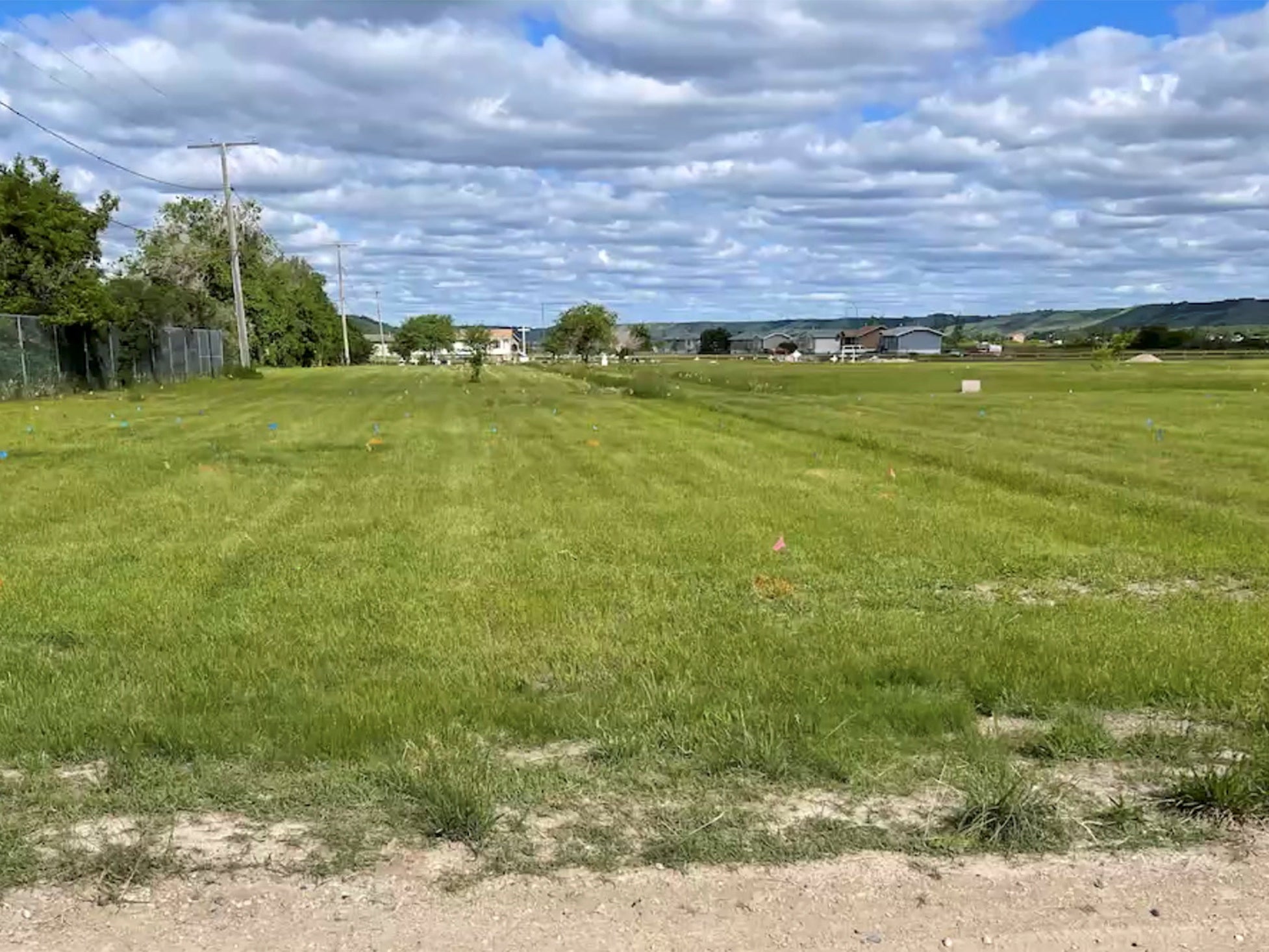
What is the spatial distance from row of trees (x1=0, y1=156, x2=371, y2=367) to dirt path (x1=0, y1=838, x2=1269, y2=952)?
31.5 m

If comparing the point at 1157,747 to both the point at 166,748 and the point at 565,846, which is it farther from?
the point at 166,748

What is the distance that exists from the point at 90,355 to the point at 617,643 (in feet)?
111

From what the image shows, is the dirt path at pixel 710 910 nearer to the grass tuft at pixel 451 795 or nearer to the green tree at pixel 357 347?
the grass tuft at pixel 451 795

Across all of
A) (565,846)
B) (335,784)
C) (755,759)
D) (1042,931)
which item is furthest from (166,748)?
(1042,931)

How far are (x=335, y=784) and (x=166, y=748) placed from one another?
2.86 feet

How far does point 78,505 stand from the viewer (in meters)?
10.5

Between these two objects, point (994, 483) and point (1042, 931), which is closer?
point (1042, 931)

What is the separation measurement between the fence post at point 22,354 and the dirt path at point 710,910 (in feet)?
99.3

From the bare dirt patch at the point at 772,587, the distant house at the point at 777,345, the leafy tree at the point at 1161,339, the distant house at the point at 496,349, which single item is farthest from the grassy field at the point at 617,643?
the distant house at the point at 777,345

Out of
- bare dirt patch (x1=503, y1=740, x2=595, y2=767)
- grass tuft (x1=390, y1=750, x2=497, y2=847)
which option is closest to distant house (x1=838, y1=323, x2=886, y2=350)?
bare dirt patch (x1=503, y1=740, x2=595, y2=767)

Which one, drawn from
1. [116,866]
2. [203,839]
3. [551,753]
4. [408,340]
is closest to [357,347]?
[408,340]

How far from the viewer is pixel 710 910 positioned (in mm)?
3154

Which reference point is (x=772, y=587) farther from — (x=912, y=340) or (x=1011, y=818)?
(x=912, y=340)

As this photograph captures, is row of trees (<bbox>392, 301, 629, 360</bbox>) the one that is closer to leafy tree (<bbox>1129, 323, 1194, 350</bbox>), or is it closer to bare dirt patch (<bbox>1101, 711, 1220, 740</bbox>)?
leafy tree (<bbox>1129, 323, 1194, 350</bbox>)
